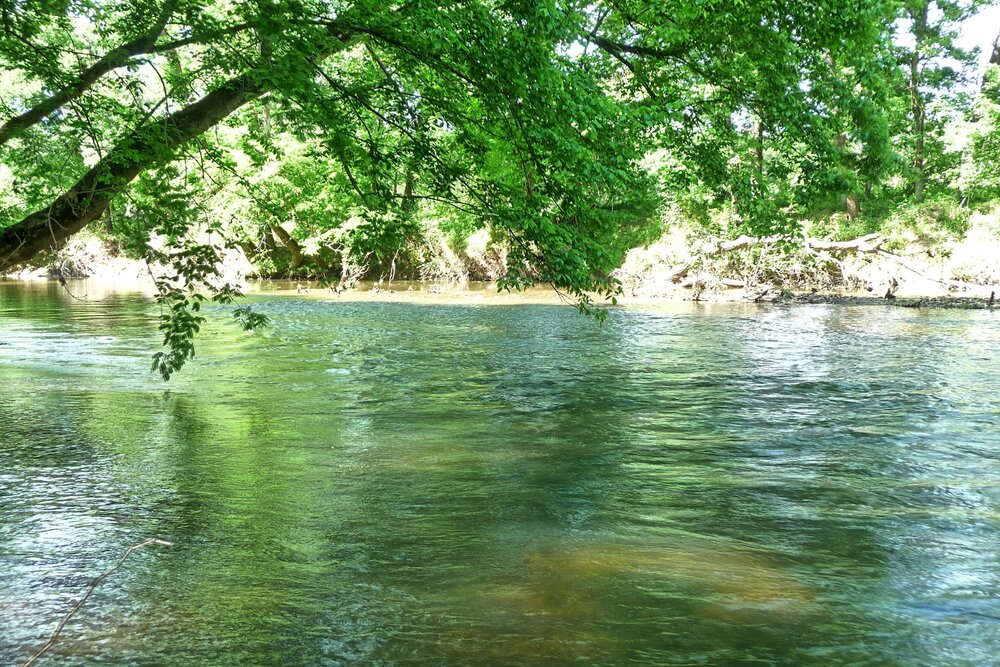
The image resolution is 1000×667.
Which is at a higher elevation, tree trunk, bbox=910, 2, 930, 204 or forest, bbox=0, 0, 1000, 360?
tree trunk, bbox=910, 2, 930, 204

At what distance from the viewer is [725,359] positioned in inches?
638

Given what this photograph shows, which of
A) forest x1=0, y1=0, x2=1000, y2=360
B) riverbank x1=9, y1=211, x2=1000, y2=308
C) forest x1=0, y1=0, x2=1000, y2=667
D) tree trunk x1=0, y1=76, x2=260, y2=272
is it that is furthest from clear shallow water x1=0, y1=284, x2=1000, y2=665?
riverbank x1=9, y1=211, x2=1000, y2=308

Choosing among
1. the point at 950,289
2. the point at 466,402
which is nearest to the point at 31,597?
the point at 466,402

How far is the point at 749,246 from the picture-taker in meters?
30.6

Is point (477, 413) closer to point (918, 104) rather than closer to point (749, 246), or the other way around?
point (749, 246)

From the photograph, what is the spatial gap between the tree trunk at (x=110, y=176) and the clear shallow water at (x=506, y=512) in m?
2.10

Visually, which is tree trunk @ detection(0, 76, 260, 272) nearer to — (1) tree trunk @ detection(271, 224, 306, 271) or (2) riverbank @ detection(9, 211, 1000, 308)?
(2) riverbank @ detection(9, 211, 1000, 308)

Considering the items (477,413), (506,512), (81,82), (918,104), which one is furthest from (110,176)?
(918,104)

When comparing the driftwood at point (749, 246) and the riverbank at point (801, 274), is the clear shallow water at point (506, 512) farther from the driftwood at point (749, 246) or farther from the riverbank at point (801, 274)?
the riverbank at point (801, 274)

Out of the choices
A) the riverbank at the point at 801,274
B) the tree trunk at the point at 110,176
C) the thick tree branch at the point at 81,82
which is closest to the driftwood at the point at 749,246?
the riverbank at the point at 801,274

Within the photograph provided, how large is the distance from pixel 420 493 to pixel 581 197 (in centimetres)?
309

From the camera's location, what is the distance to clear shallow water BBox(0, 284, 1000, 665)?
5.05 metres

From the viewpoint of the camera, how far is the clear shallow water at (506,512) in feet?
16.6

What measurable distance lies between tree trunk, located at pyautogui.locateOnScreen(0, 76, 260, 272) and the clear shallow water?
210 centimetres
